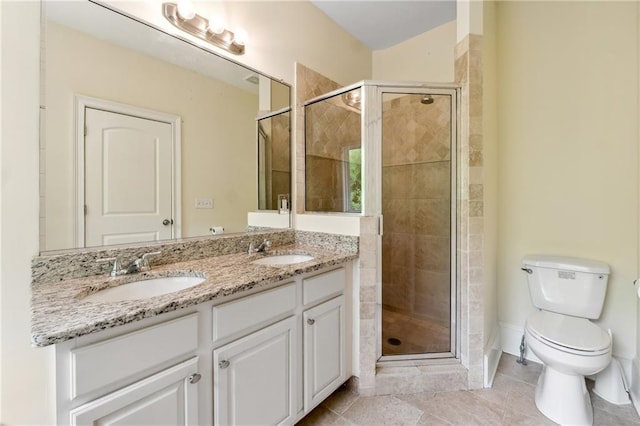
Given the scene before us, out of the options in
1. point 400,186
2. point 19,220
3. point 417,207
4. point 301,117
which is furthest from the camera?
point 417,207

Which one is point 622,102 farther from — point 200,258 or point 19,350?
point 19,350

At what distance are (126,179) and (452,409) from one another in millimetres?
2150

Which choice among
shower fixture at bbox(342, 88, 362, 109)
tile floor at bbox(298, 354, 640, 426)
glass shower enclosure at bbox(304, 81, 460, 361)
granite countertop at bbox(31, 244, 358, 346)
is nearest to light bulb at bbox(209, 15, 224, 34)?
glass shower enclosure at bbox(304, 81, 460, 361)

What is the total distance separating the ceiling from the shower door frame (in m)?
0.91

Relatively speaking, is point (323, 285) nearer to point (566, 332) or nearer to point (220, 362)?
point (220, 362)

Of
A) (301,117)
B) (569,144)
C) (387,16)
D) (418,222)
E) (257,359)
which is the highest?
(387,16)

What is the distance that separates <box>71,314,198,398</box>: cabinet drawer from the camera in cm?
74

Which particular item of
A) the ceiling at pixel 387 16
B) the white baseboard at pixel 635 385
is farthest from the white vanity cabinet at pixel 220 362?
the ceiling at pixel 387 16

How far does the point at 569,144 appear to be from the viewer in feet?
6.23

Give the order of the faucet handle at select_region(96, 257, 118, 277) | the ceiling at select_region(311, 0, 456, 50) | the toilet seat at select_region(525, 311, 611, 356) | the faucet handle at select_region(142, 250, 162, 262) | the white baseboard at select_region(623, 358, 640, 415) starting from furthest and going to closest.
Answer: the ceiling at select_region(311, 0, 456, 50) < the white baseboard at select_region(623, 358, 640, 415) < the toilet seat at select_region(525, 311, 611, 356) < the faucet handle at select_region(142, 250, 162, 262) < the faucet handle at select_region(96, 257, 118, 277)

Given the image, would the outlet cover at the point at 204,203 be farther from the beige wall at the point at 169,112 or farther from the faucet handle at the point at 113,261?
the faucet handle at the point at 113,261

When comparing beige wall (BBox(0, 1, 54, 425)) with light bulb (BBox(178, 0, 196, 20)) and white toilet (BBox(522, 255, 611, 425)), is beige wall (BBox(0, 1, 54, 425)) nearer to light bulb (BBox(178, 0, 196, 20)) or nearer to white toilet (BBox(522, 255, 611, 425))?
light bulb (BBox(178, 0, 196, 20))

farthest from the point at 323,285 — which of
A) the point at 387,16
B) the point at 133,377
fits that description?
the point at 387,16

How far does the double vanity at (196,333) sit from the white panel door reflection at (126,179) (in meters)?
Result: 0.11
